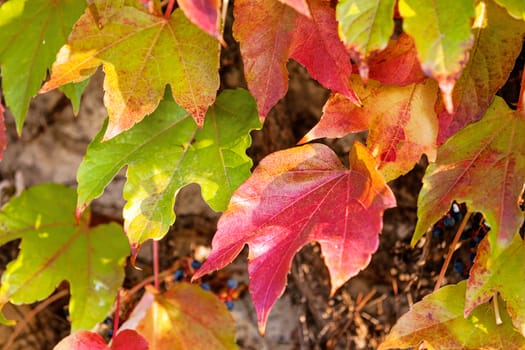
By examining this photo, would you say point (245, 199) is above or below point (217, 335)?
above

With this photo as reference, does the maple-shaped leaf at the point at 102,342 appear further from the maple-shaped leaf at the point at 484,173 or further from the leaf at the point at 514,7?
the leaf at the point at 514,7

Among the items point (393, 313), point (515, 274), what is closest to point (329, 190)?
point (515, 274)

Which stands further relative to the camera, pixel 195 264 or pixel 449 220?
pixel 195 264

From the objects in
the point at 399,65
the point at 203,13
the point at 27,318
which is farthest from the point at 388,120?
the point at 27,318

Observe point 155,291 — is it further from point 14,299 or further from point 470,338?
point 470,338

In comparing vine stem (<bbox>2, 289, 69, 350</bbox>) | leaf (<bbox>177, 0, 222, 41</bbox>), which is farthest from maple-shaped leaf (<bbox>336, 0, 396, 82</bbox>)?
vine stem (<bbox>2, 289, 69, 350</bbox>)

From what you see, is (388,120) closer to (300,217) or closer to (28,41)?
(300,217)

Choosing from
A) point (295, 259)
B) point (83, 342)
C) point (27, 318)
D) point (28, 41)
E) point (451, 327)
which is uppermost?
point (28, 41)
